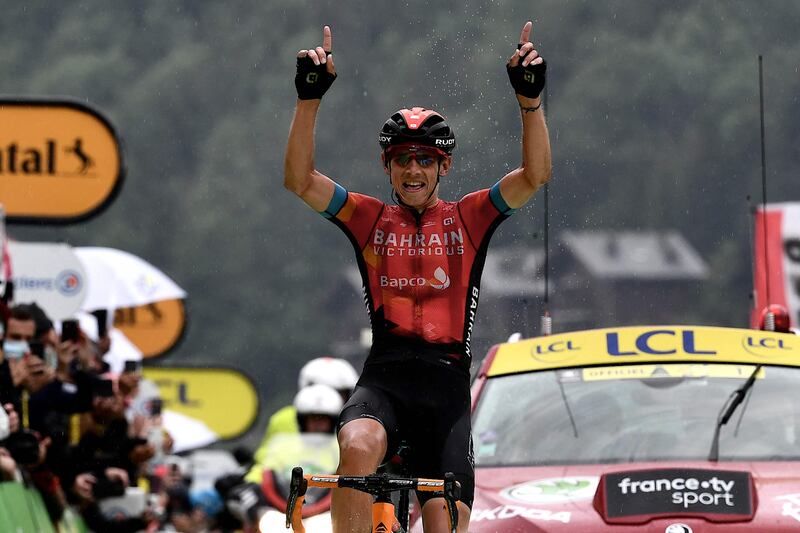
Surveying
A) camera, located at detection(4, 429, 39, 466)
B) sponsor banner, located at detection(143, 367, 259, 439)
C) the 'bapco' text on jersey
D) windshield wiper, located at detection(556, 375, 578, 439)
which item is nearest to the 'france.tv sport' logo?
camera, located at detection(4, 429, 39, 466)

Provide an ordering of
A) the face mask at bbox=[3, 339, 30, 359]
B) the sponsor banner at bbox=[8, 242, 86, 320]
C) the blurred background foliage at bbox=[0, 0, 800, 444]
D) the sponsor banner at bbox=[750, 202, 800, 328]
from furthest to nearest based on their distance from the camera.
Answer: the blurred background foliage at bbox=[0, 0, 800, 444] → the sponsor banner at bbox=[750, 202, 800, 328] → the sponsor banner at bbox=[8, 242, 86, 320] → the face mask at bbox=[3, 339, 30, 359]

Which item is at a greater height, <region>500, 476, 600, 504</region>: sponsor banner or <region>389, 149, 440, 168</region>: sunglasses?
<region>389, 149, 440, 168</region>: sunglasses

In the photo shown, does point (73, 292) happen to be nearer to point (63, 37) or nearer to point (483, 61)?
point (483, 61)

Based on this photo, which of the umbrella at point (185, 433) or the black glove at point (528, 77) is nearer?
the black glove at point (528, 77)

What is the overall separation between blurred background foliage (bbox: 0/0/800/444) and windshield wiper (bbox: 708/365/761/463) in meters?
36.1

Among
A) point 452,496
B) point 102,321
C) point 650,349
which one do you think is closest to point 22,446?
point 650,349

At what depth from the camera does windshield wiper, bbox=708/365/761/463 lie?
24.6 feet

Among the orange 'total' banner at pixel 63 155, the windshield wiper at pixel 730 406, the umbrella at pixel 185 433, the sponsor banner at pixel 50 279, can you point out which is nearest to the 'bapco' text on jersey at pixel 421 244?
the windshield wiper at pixel 730 406

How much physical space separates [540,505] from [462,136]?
35.7m

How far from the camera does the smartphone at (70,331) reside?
12.3 meters

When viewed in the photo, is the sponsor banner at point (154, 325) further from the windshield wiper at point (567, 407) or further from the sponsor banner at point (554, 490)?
the sponsor banner at point (554, 490)

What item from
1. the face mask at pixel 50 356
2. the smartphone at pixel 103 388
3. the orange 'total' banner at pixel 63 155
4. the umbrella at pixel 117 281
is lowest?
the smartphone at pixel 103 388

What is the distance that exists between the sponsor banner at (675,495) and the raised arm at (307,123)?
54.3 inches

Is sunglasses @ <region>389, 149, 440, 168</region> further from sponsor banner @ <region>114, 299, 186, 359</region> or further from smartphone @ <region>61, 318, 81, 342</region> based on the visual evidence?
sponsor banner @ <region>114, 299, 186, 359</region>
